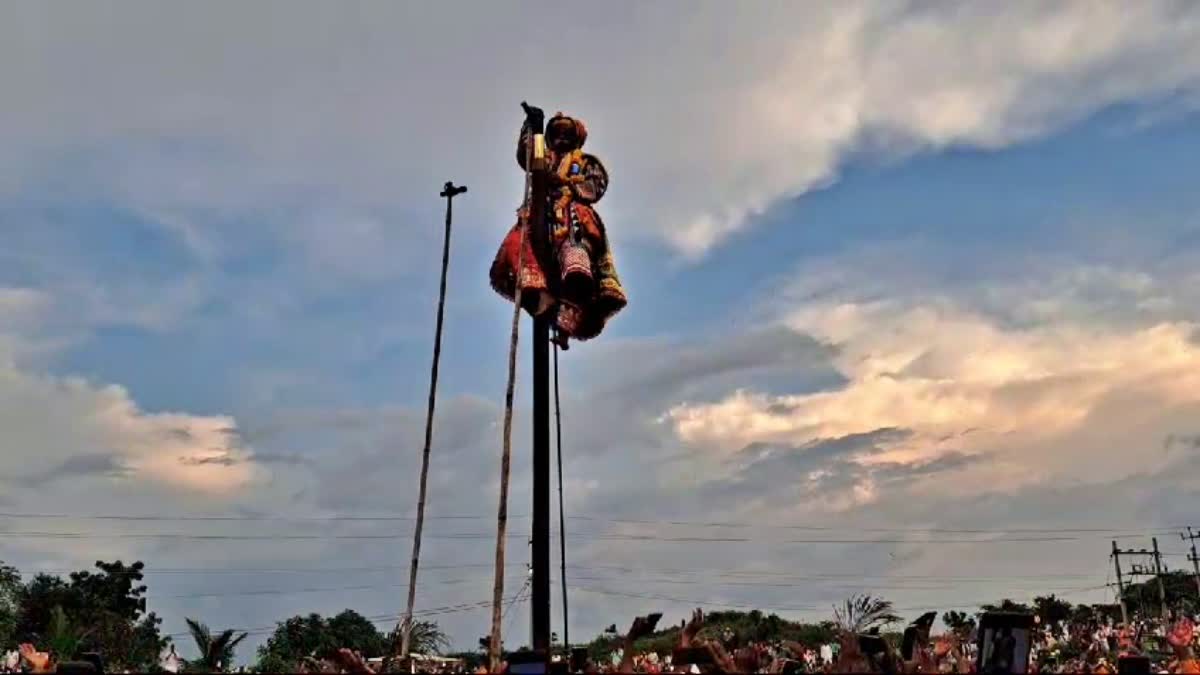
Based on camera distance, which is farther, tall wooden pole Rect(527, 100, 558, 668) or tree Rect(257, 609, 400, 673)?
tree Rect(257, 609, 400, 673)

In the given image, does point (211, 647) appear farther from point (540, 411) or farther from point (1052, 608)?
point (1052, 608)

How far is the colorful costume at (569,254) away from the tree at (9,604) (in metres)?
33.2

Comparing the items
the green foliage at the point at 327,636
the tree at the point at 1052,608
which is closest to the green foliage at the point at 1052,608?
the tree at the point at 1052,608

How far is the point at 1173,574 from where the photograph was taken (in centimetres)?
7431

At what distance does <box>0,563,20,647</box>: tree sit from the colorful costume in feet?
109

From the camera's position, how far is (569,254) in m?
15.7

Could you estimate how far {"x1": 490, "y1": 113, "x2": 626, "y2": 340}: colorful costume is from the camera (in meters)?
15.7

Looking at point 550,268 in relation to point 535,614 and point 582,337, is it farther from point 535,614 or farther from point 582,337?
point 535,614

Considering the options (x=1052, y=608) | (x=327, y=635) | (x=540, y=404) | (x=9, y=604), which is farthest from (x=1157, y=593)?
(x=540, y=404)

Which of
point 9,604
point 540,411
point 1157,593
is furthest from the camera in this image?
point 1157,593

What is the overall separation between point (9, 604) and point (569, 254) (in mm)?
38429

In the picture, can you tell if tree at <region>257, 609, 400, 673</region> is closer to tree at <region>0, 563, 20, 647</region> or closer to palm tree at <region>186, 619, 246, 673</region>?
tree at <region>0, 563, 20, 647</region>

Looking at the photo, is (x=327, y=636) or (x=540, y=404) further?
(x=327, y=636)

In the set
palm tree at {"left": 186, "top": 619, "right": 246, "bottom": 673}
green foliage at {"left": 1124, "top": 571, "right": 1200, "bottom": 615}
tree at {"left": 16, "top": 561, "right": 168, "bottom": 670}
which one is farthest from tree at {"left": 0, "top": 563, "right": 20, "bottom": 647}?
green foliage at {"left": 1124, "top": 571, "right": 1200, "bottom": 615}
